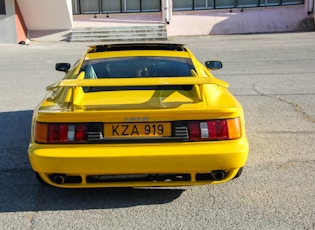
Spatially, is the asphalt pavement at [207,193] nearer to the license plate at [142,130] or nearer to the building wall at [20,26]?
the license plate at [142,130]

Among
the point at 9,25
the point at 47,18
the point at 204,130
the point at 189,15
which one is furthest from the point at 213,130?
the point at 189,15

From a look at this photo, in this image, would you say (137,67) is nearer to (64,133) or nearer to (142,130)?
(142,130)

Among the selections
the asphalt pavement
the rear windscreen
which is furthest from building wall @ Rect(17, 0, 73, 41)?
the rear windscreen

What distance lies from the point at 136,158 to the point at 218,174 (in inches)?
27.7

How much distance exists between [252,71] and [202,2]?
15.1 metres

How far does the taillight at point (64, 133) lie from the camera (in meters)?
3.43

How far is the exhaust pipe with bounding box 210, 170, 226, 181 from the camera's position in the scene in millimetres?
3503

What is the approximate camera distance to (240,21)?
24266mm

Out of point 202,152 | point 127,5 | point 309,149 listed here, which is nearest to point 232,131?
point 202,152

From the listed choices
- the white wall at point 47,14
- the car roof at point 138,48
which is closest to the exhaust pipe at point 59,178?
the car roof at point 138,48

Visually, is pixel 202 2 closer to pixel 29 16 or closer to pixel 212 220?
pixel 29 16

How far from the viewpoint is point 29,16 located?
22.4 m

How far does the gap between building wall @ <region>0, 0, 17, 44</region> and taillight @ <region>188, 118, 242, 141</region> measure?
19801 millimetres

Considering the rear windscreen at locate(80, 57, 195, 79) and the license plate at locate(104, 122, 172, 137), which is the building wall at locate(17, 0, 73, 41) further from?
the license plate at locate(104, 122, 172, 137)
